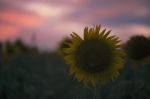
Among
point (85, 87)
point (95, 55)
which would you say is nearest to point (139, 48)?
point (85, 87)

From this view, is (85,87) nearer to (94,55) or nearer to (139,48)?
(94,55)

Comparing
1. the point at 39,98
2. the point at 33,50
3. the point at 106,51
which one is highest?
the point at 33,50

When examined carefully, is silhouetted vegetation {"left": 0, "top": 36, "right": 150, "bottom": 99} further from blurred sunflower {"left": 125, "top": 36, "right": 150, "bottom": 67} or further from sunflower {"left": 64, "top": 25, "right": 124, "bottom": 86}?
sunflower {"left": 64, "top": 25, "right": 124, "bottom": 86}

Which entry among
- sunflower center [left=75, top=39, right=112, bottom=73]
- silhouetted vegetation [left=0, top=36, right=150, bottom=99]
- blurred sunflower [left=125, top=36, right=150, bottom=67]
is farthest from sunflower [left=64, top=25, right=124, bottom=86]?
blurred sunflower [left=125, top=36, right=150, bottom=67]

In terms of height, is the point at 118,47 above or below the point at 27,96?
above

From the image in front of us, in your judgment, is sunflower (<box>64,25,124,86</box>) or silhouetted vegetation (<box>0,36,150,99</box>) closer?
sunflower (<box>64,25,124,86</box>)

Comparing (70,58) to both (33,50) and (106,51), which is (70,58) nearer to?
(106,51)

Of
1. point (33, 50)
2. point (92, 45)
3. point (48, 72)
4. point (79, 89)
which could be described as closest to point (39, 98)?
point (79, 89)
